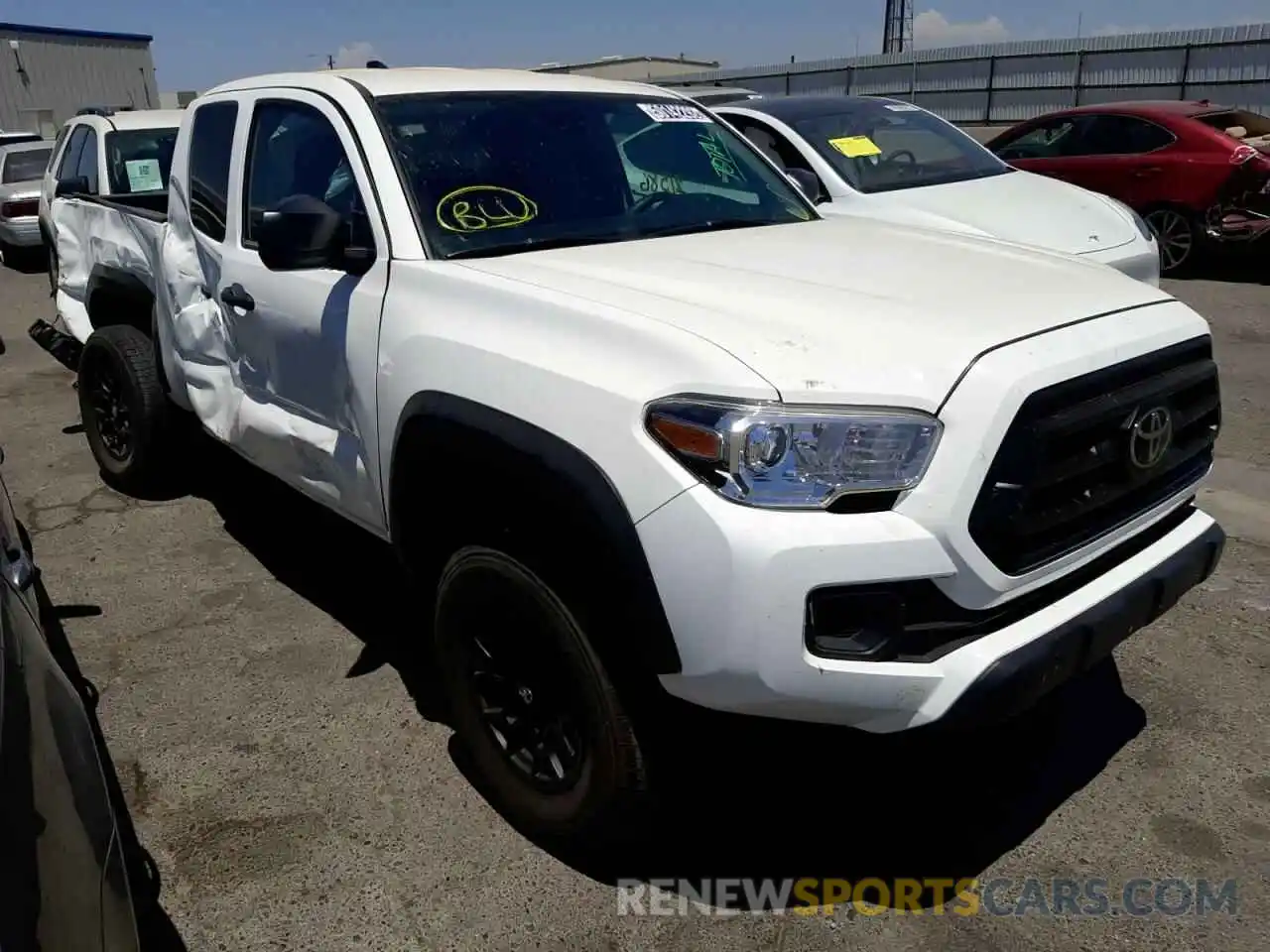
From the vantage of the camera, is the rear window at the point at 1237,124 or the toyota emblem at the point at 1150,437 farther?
the rear window at the point at 1237,124

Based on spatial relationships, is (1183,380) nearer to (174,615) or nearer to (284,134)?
(284,134)

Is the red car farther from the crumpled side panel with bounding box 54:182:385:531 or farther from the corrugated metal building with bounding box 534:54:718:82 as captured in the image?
the corrugated metal building with bounding box 534:54:718:82

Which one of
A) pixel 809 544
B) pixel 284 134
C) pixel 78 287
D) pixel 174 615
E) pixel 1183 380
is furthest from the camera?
pixel 78 287

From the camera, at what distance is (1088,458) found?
2258 mm

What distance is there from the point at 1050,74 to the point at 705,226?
23.2 meters

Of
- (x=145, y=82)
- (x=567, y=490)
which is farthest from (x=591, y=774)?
(x=145, y=82)

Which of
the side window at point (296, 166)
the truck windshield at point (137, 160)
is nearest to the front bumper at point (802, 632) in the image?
the side window at point (296, 166)

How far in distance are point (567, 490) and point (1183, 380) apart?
151 cm

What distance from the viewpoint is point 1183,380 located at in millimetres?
2490

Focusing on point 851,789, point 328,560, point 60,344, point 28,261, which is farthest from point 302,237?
point 28,261

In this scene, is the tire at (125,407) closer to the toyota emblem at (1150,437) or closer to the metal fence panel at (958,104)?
the toyota emblem at (1150,437)

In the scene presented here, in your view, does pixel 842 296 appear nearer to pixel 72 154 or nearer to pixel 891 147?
pixel 891 147

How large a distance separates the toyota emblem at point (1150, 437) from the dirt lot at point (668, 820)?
34.1 inches

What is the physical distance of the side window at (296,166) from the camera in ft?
10.3
